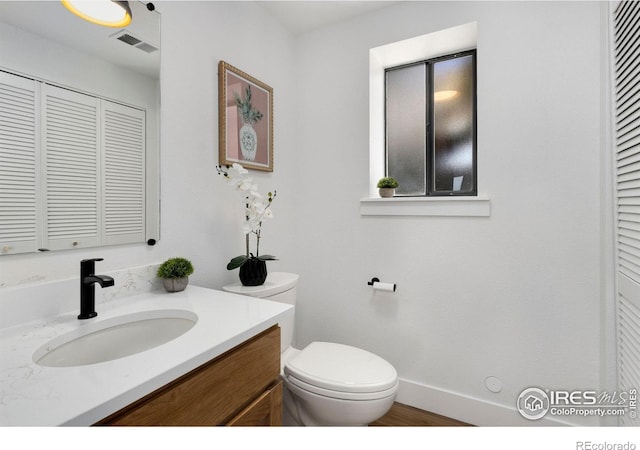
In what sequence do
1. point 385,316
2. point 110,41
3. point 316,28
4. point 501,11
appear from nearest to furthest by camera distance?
point 110,41, point 501,11, point 385,316, point 316,28

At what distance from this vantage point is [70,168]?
96cm

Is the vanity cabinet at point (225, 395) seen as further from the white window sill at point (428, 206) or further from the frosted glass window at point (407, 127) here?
the frosted glass window at point (407, 127)

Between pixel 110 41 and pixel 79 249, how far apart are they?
2.40 ft

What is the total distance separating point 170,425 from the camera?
645 millimetres

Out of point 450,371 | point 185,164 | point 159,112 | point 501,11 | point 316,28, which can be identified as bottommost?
point 450,371

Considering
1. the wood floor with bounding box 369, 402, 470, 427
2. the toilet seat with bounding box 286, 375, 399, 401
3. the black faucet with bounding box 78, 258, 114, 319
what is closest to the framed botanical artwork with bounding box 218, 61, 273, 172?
the black faucet with bounding box 78, 258, 114, 319

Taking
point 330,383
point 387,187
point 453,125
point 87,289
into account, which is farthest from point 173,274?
point 453,125

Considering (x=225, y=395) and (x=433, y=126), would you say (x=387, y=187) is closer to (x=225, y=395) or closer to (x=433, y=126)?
(x=433, y=126)

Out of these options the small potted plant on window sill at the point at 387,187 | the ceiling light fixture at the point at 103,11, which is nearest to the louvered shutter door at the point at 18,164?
the ceiling light fixture at the point at 103,11

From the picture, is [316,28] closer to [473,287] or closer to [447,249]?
[447,249]

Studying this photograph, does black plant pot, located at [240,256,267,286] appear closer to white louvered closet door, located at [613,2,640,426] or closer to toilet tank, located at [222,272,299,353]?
toilet tank, located at [222,272,299,353]

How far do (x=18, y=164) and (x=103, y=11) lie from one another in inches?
22.4

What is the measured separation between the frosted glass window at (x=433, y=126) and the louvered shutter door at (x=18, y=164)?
66.8 inches
